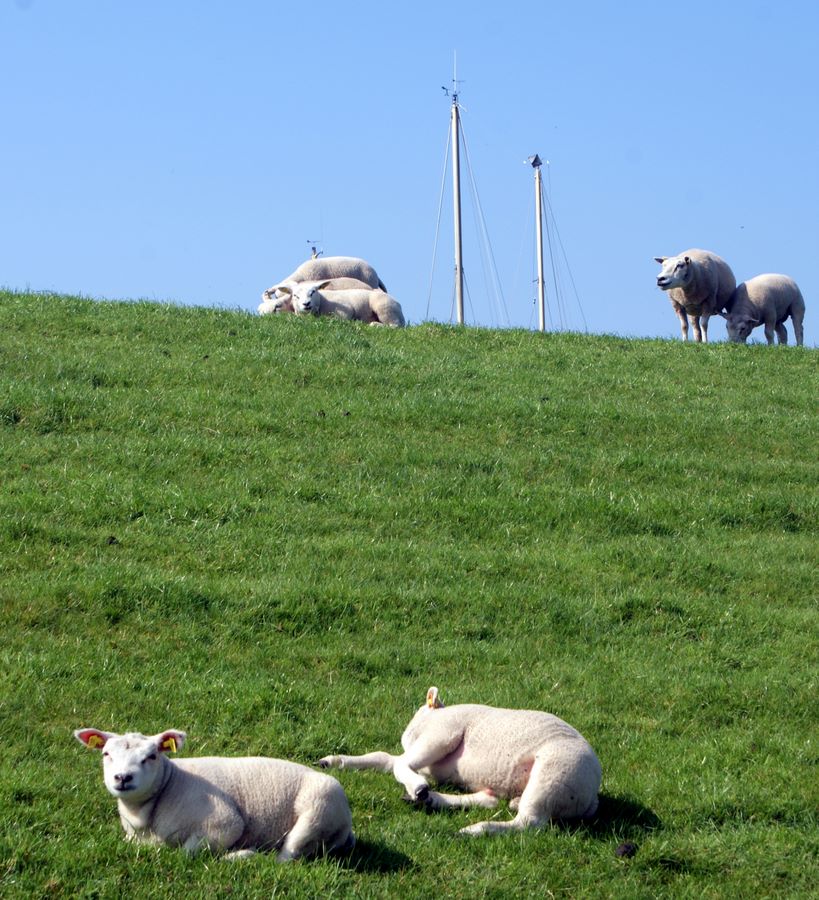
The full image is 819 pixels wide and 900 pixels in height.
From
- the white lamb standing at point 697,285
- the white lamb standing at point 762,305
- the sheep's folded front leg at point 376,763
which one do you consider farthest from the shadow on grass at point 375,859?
the white lamb standing at point 762,305

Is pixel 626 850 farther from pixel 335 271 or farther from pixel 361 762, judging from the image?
pixel 335 271

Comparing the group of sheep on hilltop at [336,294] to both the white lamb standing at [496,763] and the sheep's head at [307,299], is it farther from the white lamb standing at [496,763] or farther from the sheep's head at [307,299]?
the white lamb standing at [496,763]

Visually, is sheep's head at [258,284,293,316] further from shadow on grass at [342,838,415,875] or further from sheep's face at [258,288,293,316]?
shadow on grass at [342,838,415,875]

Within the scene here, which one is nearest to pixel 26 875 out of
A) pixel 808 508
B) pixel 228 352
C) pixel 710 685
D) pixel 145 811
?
pixel 145 811

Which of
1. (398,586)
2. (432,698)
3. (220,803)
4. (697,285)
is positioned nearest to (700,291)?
(697,285)

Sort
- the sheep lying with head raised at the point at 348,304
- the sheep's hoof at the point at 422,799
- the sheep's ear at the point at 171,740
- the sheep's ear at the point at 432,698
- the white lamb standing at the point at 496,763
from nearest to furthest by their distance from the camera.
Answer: the sheep's ear at the point at 171,740, the white lamb standing at the point at 496,763, the sheep's hoof at the point at 422,799, the sheep's ear at the point at 432,698, the sheep lying with head raised at the point at 348,304

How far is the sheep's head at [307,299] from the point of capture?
80.7ft

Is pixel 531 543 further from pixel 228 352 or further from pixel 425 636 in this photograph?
pixel 228 352

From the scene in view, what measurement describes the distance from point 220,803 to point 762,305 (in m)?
24.5

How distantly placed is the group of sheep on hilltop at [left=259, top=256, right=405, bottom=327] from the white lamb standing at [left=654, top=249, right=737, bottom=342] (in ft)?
19.9

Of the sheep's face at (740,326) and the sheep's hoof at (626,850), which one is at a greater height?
the sheep's face at (740,326)

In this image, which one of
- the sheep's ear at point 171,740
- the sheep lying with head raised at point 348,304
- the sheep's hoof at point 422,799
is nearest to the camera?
the sheep's ear at point 171,740

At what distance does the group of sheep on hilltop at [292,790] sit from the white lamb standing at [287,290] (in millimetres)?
19760

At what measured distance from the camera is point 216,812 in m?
6.43
